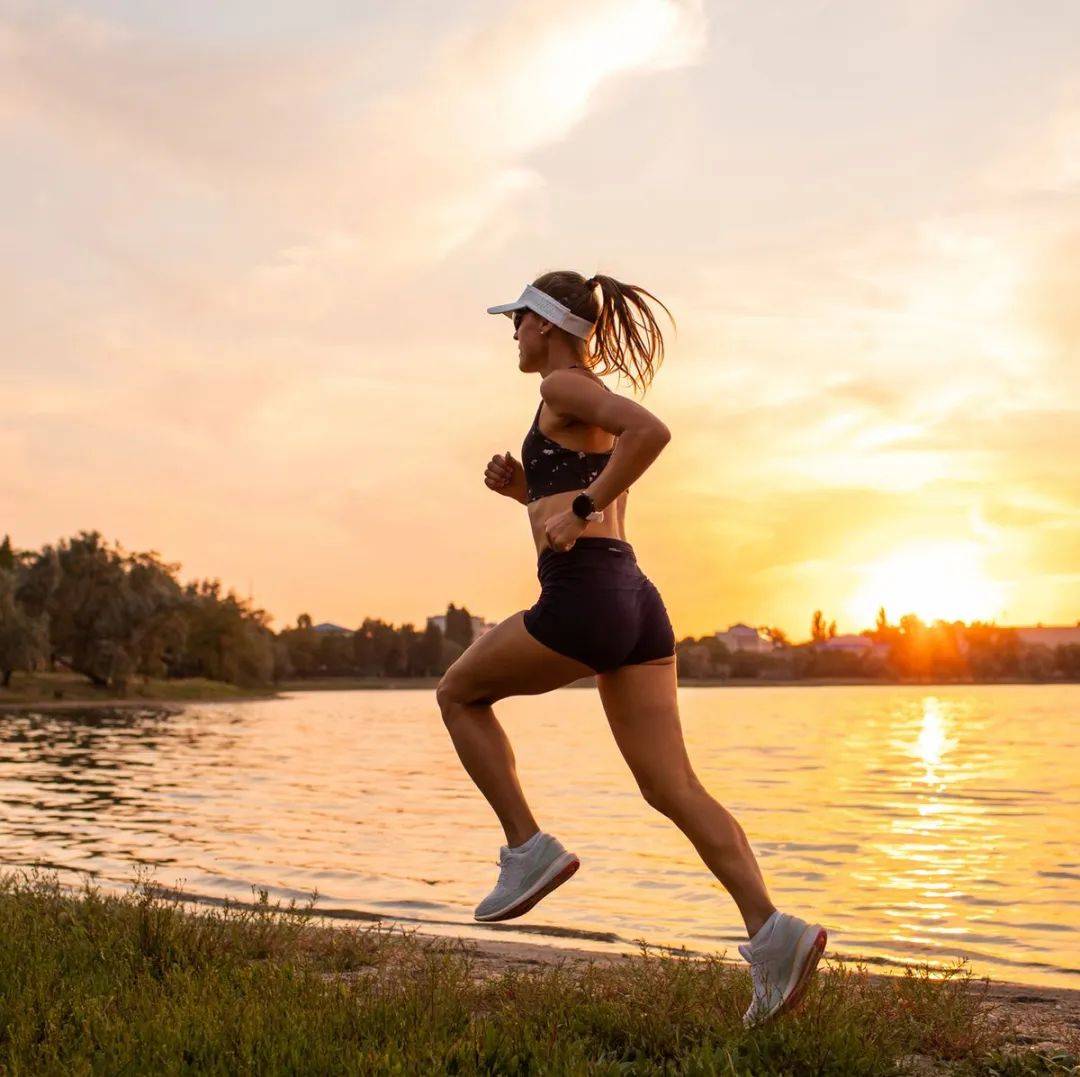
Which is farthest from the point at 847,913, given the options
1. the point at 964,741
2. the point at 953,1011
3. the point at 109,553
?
the point at 109,553

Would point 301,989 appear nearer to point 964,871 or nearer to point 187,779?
point 964,871

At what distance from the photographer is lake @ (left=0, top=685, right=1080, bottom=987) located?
10828 mm

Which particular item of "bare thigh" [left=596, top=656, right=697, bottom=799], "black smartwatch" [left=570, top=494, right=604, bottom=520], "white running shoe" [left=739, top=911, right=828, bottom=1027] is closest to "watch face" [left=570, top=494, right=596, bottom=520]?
"black smartwatch" [left=570, top=494, right=604, bottom=520]

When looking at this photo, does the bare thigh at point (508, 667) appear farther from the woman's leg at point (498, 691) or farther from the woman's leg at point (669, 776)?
the woman's leg at point (669, 776)

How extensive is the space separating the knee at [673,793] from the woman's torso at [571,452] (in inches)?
35.1

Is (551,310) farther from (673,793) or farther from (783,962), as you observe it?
(783,962)

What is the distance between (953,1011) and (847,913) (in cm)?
660

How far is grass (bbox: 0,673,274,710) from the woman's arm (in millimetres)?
74605

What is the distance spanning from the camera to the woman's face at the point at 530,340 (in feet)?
16.4

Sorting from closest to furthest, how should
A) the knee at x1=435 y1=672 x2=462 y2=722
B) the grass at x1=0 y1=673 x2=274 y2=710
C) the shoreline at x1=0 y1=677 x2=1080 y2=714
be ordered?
the knee at x1=435 y1=672 x2=462 y2=722, the shoreline at x1=0 y1=677 x2=1080 y2=714, the grass at x1=0 y1=673 x2=274 y2=710

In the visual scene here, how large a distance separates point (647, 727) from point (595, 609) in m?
0.49

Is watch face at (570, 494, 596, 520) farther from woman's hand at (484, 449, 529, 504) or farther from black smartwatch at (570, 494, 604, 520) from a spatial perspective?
woman's hand at (484, 449, 529, 504)

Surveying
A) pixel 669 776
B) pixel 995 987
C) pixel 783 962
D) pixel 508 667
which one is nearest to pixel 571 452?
pixel 508 667

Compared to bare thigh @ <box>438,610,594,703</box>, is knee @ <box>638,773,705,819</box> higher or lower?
lower
